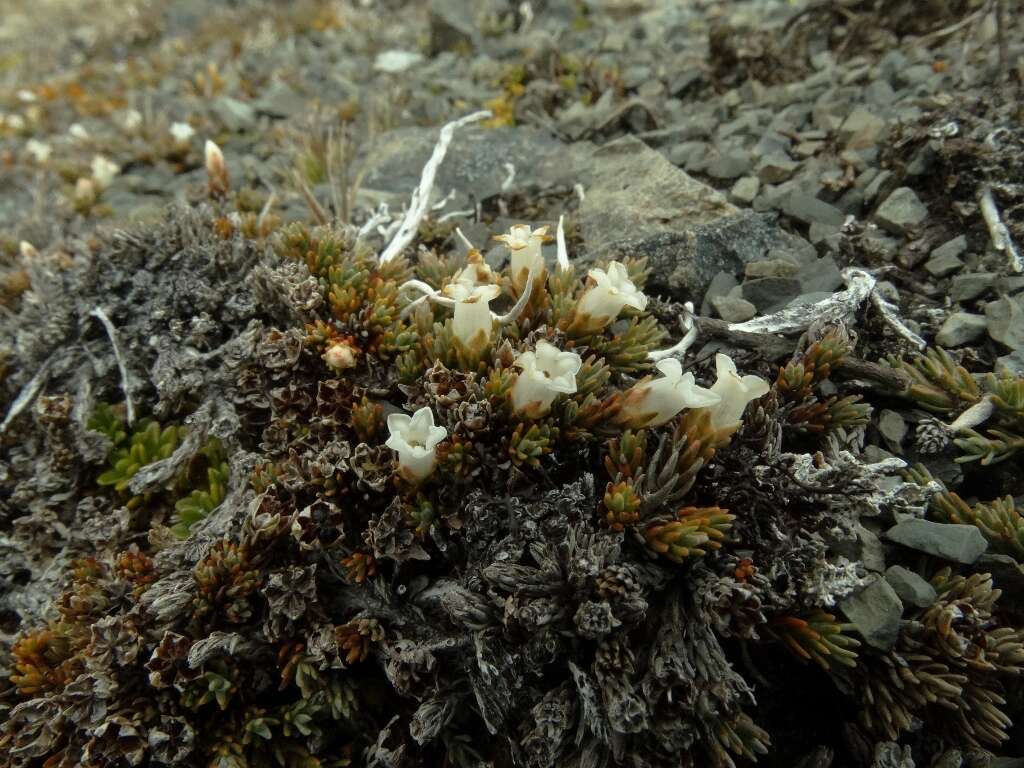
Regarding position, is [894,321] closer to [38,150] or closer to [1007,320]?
[1007,320]

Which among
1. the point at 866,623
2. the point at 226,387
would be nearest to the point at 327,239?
the point at 226,387

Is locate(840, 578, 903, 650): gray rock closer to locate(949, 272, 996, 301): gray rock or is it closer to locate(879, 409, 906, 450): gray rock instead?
locate(879, 409, 906, 450): gray rock

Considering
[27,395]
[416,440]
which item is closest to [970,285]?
[416,440]

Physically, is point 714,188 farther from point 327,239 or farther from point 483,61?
point 483,61

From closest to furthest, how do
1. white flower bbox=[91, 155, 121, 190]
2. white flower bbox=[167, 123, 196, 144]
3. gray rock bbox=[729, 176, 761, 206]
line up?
1. gray rock bbox=[729, 176, 761, 206]
2. white flower bbox=[91, 155, 121, 190]
3. white flower bbox=[167, 123, 196, 144]

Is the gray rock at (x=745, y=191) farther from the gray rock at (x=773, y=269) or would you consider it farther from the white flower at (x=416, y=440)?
the white flower at (x=416, y=440)

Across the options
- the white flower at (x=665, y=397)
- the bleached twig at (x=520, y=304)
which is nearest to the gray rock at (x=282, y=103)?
the bleached twig at (x=520, y=304)

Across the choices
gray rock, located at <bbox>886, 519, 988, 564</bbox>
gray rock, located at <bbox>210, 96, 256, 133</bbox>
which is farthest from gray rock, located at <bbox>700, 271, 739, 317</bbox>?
gray rock, located at <bbox>210, 96, 256, 133</bbox>
